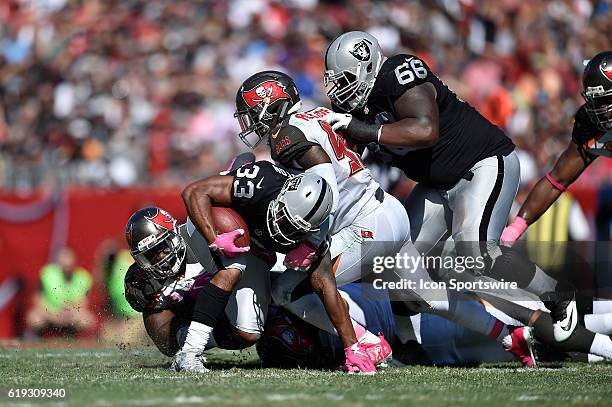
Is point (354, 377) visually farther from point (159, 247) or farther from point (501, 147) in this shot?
point (501, 147)

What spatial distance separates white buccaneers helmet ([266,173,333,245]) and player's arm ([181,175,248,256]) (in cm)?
22

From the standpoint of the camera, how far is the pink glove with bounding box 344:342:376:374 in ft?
17.7

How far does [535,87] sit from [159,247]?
7.23 meters

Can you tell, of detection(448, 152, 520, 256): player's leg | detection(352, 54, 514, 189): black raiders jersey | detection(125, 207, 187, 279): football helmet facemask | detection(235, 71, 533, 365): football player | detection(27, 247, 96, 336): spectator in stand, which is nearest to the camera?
detection(125, 207, 187, 279): football helmet facemask

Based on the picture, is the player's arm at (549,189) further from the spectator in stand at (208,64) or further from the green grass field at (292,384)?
the spectator in stand at (208,64)

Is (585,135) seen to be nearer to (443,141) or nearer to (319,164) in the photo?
(443,141)

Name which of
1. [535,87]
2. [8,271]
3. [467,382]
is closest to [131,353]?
[467,382]

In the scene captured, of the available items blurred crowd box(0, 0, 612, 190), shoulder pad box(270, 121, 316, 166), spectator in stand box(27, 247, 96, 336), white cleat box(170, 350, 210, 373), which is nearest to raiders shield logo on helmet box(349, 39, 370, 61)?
shoulder pad box(270, 121, 316, 166)

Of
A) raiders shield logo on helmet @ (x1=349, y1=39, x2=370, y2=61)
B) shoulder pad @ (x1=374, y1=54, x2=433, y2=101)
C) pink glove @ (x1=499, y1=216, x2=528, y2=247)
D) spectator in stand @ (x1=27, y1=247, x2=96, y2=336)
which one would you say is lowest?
spectator in stand @ (x1=27, y1=247, x2=96, y2=336)

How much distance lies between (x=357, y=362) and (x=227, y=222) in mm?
1030

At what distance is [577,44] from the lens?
40.7ft

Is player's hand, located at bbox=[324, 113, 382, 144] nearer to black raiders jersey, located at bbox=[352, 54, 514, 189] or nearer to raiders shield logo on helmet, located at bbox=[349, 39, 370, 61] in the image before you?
black raiders jersey, located at bbox=[352, 54, 514, 189]

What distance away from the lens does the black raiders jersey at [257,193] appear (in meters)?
5.44

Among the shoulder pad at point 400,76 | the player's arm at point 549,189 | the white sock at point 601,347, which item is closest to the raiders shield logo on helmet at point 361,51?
the shoulder pad at point 400,76
